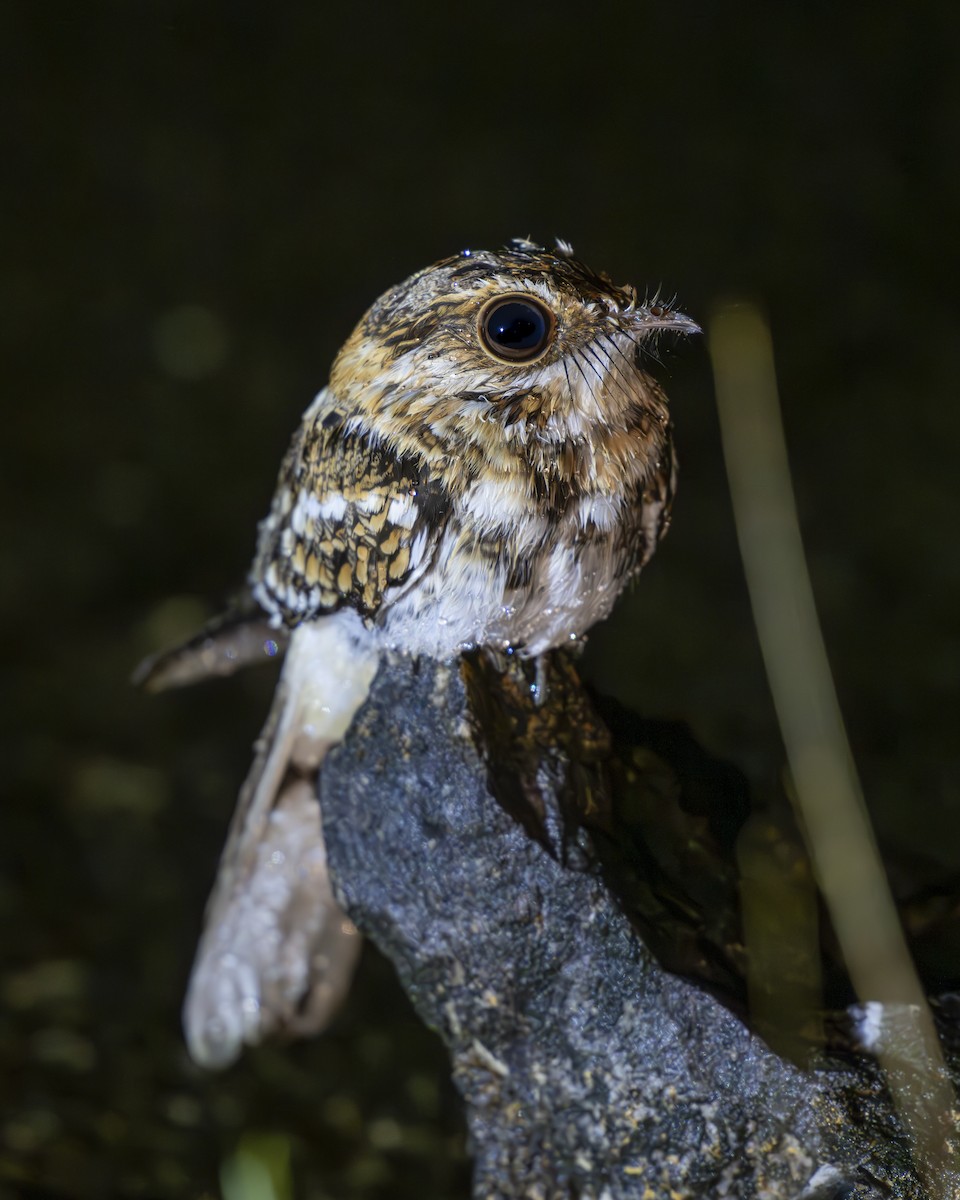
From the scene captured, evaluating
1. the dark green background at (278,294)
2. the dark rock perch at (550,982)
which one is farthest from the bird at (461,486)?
the dark green background at (278,294)

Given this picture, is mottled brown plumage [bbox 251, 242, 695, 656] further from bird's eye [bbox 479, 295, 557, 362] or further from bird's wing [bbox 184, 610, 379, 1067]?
bird's wing [bbox 184, 610, 379, 1067]

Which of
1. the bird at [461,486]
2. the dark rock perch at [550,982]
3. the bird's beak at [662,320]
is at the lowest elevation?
the dark rock perch at [550,982]

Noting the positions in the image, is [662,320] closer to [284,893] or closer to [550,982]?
[550,982]

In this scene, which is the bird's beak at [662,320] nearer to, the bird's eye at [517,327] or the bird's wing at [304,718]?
the bird's eye at [517,327]

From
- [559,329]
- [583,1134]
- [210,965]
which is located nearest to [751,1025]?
[583,1134]

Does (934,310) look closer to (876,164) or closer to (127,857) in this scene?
(876,164)

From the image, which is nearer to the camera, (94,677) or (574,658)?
(574,658)
